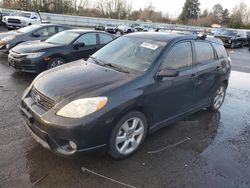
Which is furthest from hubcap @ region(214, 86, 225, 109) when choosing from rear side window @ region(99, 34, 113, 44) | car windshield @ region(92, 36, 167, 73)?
rear side window @ region(99, 34, 113, 44)

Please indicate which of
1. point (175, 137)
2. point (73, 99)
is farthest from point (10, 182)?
point (175, 137)

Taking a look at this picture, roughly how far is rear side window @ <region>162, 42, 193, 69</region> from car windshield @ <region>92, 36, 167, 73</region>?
0.19m

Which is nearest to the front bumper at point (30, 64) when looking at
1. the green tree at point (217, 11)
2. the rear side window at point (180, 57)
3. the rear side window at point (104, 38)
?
the rear side window at point (104, 38)

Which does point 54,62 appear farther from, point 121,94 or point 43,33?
point 121,94

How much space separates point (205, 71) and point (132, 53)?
148 centimetres

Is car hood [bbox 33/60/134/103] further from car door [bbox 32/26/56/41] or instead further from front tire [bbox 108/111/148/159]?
car door [bbox 32/26/56/41]

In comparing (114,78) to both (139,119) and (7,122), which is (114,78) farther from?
(7,122)

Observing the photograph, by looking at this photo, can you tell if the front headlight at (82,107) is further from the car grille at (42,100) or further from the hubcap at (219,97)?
the hubcap at (219,97)

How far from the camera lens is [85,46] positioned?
824cm

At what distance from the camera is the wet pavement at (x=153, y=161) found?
3109 mm

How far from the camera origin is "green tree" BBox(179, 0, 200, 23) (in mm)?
83625

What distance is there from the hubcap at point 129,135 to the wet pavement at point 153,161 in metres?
0.16

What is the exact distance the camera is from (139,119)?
3.61 m

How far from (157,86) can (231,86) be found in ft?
18.3
